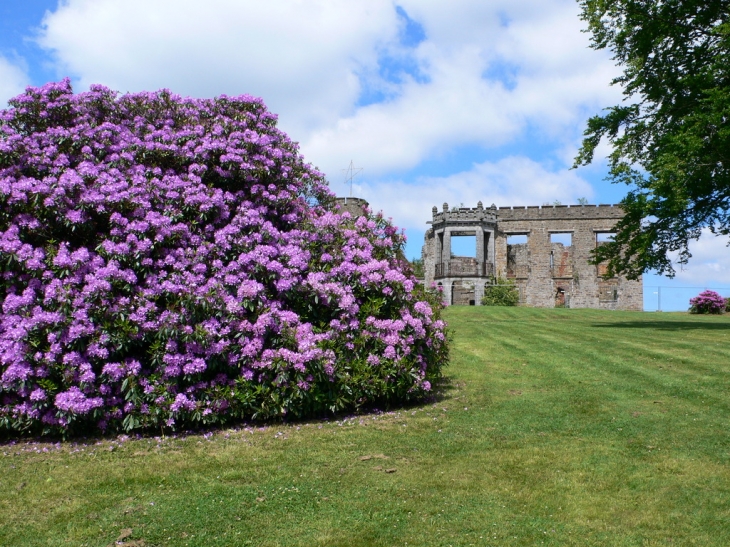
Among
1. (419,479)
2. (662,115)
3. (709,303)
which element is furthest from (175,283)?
(709,303)

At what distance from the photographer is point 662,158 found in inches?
790

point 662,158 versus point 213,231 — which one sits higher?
point 662,158

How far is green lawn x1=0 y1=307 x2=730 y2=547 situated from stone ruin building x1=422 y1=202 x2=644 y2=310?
4237 centimetres

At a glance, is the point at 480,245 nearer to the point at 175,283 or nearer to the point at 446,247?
the point at 446,247

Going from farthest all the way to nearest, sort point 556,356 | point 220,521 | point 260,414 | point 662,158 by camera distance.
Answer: point 662,158, point 556,356, point 260,414, point 220,521

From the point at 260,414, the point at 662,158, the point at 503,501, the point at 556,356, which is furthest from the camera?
the point at 662,158

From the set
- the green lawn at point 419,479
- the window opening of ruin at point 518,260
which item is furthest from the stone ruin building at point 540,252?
the green lawn at point 419,479

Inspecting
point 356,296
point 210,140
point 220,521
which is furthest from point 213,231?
point 220,521

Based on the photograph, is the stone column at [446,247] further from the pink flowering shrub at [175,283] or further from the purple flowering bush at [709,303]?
the pink flowering shrub at [175,283]

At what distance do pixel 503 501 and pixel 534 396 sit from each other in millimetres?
4619

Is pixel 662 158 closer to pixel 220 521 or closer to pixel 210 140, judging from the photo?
pixel 210 140

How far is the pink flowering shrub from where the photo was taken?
7797 mm

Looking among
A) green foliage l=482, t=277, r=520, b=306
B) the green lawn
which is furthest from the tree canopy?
green foliage l=482, t=277, r=520, b=306

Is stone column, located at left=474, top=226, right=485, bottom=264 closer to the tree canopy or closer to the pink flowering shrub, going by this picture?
the tree canopy
